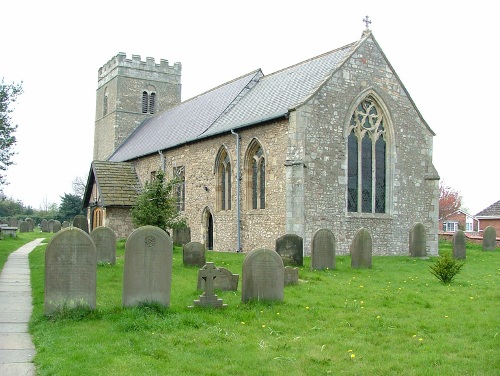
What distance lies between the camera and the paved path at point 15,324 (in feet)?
21.1

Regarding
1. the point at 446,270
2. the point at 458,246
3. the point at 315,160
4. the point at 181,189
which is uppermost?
the point at 315,160

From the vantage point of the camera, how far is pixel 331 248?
15.1 meters

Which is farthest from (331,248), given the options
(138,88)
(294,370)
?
(138,88)

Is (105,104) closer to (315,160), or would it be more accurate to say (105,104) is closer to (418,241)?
(315,160)

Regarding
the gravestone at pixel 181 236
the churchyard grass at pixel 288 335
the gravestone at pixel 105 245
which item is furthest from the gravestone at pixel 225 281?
the gravestone at pixel 181 236

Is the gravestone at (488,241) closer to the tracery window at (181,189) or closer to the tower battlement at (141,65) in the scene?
the tracery window at (181,189)

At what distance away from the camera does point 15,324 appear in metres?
8.56

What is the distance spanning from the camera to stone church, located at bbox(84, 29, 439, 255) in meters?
19.6

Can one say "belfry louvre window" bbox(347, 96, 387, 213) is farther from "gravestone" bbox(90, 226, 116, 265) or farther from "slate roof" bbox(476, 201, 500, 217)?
"slate roof" bbox(476, 201, 500, 217)

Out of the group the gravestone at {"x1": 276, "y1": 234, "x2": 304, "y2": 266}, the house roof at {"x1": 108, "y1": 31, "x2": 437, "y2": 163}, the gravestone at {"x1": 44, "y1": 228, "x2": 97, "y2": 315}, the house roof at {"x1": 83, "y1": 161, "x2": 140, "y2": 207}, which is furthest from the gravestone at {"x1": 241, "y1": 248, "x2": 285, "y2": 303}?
the house roof at {"x1": 83, "y1": 161, "x2": 140, "y2": 207}

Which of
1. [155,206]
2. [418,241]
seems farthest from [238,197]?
[418,241]

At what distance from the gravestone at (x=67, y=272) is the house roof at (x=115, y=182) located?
64.2 ft

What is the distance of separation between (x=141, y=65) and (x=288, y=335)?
1390 inches

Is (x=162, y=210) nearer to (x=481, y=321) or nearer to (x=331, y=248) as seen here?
(x=331, y=248)
